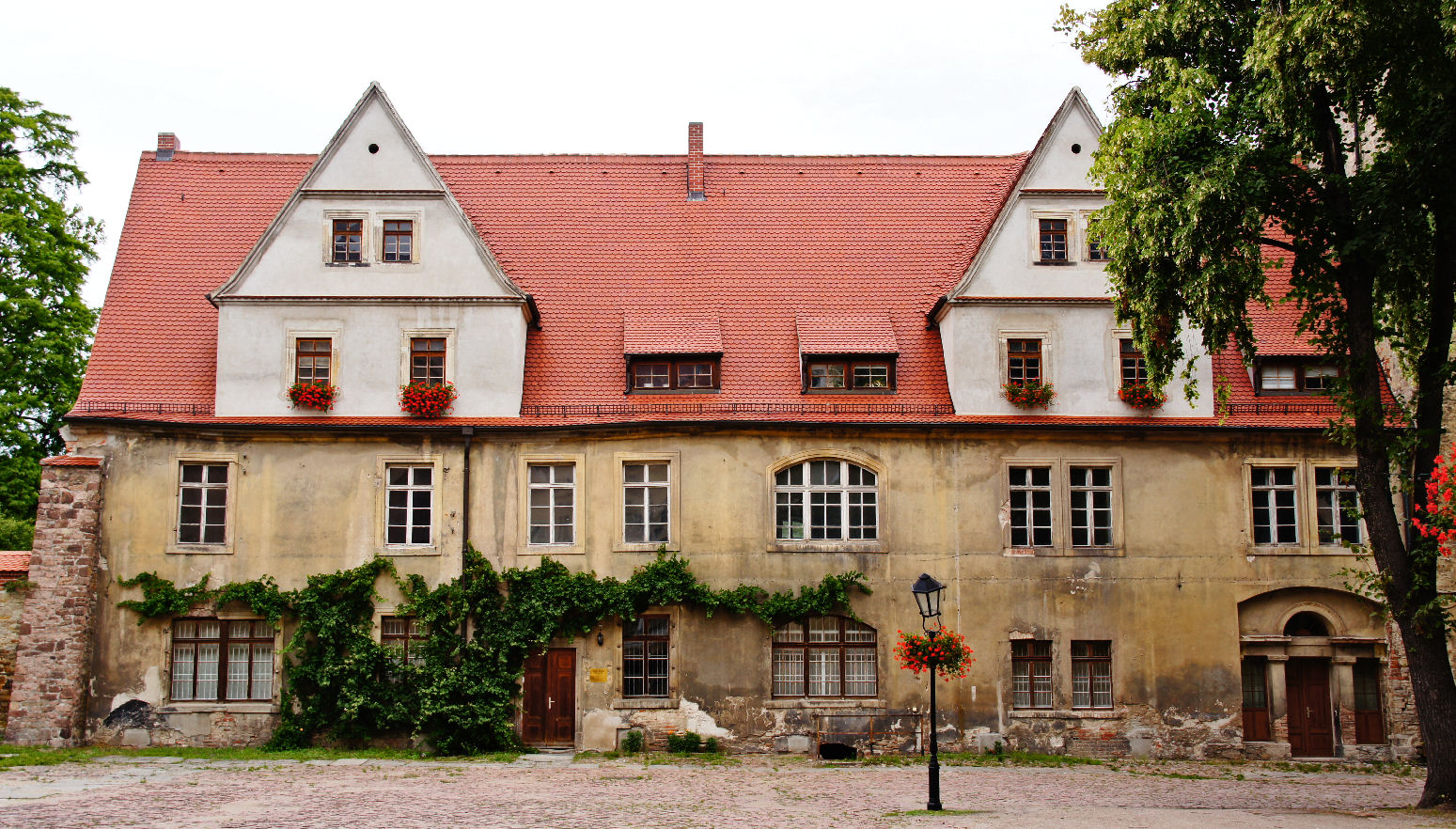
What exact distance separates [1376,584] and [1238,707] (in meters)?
6.07

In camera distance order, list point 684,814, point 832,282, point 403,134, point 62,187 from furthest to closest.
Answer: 1. point 62,187
2. point 832,282
3. point 403,134
4. point 684,814

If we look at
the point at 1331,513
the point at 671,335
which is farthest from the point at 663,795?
the point at 1331,513

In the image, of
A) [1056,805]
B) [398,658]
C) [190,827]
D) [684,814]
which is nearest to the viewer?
[190,827]

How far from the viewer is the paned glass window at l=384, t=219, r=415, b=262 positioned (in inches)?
877

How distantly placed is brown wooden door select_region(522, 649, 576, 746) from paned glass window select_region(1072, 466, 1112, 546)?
8912 millimetres

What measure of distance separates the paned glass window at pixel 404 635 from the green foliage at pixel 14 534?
27.8ft

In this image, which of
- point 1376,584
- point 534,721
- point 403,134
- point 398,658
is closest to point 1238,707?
point 1376,584

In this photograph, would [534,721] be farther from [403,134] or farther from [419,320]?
[403,134]

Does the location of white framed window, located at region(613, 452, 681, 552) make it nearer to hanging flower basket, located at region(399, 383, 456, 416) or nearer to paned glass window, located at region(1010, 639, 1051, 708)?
hanging flower basket, located at region(399, 383, 456, 416)

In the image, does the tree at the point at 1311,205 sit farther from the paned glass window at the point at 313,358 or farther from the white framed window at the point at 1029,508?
the paned glass window at the point at 313,358

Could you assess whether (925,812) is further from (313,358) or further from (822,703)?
(313,358)

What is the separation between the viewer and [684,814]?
14703mm

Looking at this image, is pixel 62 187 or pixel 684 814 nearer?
pixel 684 814

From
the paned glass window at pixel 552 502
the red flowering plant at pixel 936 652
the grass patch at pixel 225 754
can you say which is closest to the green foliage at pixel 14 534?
the grass patch at pixel 225 754
